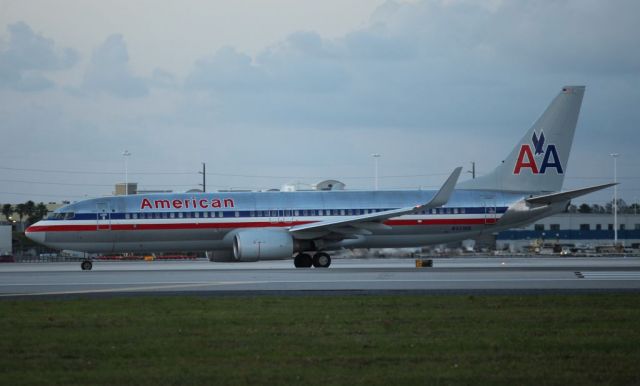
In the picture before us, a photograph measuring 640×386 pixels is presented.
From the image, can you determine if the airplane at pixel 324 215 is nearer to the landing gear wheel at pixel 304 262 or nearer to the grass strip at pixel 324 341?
the landing gear wheel at pixel 304 262

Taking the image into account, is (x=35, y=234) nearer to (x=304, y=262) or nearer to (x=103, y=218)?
(x=103, y=218)

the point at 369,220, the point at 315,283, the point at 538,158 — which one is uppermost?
the point at 538,158

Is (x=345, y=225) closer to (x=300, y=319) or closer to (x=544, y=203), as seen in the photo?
(x=544, y=203)

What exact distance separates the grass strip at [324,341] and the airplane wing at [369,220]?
18.6 meters

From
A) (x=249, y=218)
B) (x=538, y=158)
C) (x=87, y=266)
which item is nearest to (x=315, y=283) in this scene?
(x=249, y=218)

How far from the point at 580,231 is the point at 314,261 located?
6637 cm

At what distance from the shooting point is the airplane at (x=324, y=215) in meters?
43.5

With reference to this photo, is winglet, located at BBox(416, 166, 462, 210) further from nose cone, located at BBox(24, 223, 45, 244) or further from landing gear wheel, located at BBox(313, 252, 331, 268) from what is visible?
nose cone, located at BBox(24, 223, 45, 244)

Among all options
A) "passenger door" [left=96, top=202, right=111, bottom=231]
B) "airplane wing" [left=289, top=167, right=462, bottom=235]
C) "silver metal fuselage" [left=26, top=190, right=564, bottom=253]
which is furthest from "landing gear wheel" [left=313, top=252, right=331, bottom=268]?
"passenger door" [left=96, top=202, right=111, bottom=231]

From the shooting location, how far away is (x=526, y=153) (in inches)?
1849

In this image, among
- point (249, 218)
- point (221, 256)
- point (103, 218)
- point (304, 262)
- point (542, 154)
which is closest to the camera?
point (103, 218)

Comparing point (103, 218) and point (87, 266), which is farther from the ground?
point (103, 218)

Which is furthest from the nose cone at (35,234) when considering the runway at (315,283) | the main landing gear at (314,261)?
the main landing gear at (314,261)

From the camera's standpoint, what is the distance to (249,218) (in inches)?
1752
